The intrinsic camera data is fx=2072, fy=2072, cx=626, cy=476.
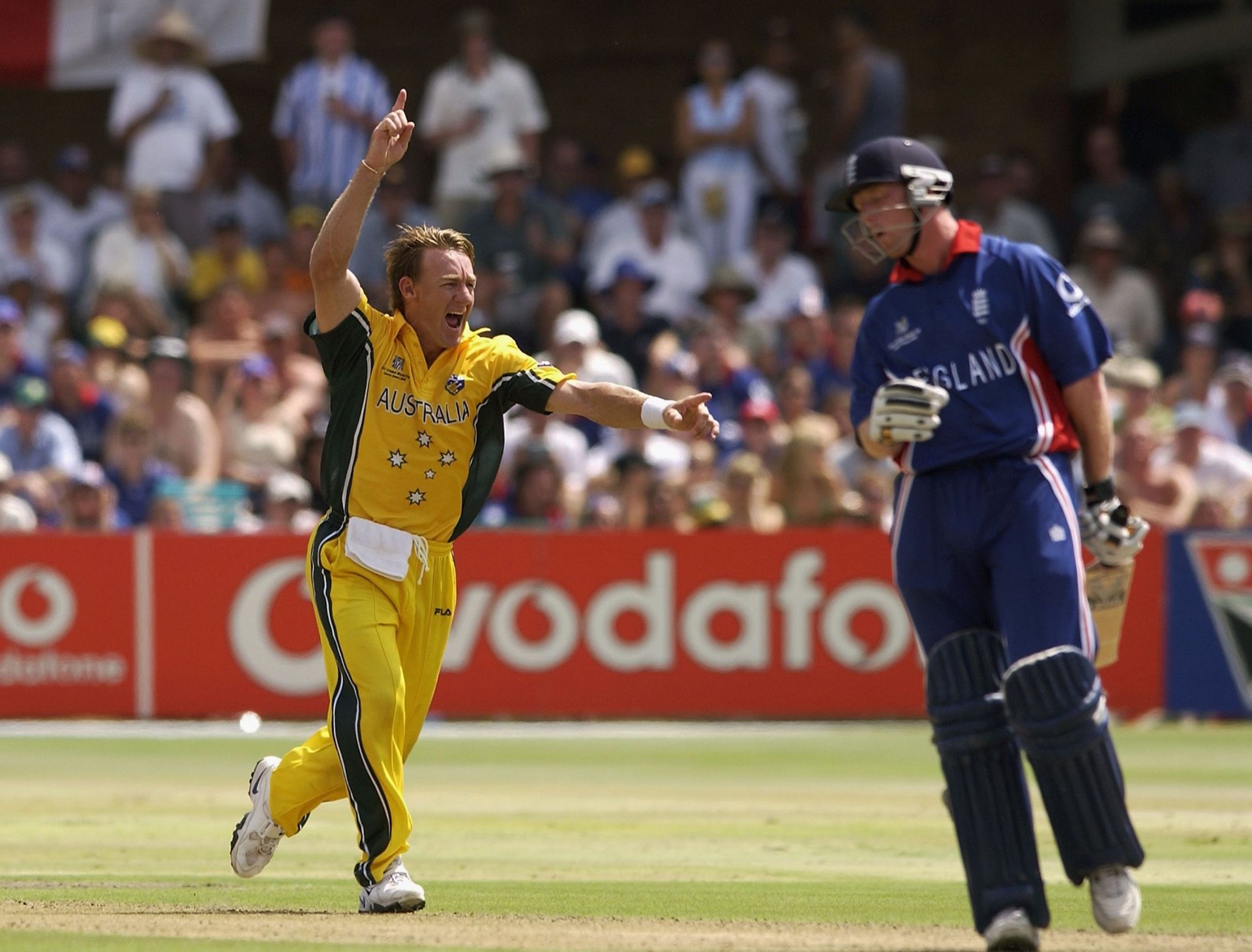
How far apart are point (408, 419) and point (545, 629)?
812 cm

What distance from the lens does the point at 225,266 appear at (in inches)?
723

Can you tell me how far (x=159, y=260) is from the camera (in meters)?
18.1

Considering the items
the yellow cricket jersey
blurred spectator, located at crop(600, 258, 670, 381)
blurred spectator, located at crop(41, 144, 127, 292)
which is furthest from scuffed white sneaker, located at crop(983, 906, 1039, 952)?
blurred spectator, located at crop(41, 144, 127, 292)

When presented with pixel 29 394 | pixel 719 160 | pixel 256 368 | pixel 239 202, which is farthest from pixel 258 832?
pixel 239 202

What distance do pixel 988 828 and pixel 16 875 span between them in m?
3.78

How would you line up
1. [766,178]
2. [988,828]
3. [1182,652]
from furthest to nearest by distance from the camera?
[766,178] < [1182,652] < [988,828]

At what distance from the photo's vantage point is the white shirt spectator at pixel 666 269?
1841cm

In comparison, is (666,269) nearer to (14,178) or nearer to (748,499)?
(748,499)

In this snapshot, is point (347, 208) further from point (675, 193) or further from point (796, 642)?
point (675, 193)

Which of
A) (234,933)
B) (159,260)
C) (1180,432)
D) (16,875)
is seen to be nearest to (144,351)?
(159,260)

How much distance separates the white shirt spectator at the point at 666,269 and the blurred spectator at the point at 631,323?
508mm

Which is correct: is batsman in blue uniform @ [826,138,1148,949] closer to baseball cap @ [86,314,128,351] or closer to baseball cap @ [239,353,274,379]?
baseball cap @ [239,353,274,379]

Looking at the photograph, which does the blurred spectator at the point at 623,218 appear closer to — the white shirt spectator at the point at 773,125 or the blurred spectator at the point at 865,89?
the white shirt spectator at the point at 773,125

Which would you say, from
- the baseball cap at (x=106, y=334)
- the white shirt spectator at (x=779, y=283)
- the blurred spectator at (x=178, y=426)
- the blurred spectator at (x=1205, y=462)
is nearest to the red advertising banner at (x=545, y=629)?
the blurred spectator at (x=1205, y=462)
